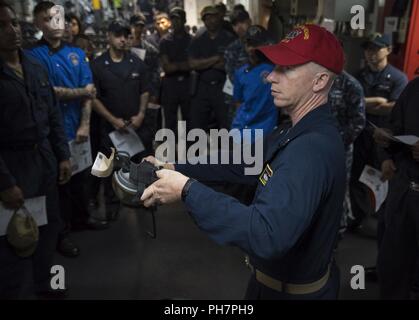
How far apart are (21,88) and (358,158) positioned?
2300 mm

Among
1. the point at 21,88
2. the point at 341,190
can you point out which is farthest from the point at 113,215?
the point at 341,190

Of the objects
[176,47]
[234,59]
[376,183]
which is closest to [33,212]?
[234,59]

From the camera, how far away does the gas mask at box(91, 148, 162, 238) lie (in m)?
1.02

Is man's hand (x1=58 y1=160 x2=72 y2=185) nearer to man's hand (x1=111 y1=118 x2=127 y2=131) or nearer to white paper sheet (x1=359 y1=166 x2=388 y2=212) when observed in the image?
man's hand (x1=111 y1=118 x2=127 y2=131)

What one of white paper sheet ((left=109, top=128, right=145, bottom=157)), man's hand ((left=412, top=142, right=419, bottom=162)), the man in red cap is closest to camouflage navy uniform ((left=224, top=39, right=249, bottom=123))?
white paper sheet ((left=109, top=128, right=145, bottom=157))

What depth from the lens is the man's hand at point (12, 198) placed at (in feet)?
5.18

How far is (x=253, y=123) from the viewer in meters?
2.40

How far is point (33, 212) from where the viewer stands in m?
1.77

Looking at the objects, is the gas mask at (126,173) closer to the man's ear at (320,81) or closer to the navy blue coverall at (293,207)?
the navy blue coverall at (293,207)

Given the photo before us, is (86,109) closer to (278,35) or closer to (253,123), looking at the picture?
(253,123)

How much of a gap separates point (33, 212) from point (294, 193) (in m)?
1.37

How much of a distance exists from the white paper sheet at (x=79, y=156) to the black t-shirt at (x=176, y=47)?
1735mm

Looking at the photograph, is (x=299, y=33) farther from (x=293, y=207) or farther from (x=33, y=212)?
(x=33, y=212)

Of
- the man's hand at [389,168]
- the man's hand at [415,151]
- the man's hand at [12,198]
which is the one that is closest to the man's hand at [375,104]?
the man's hand at [389,168]
